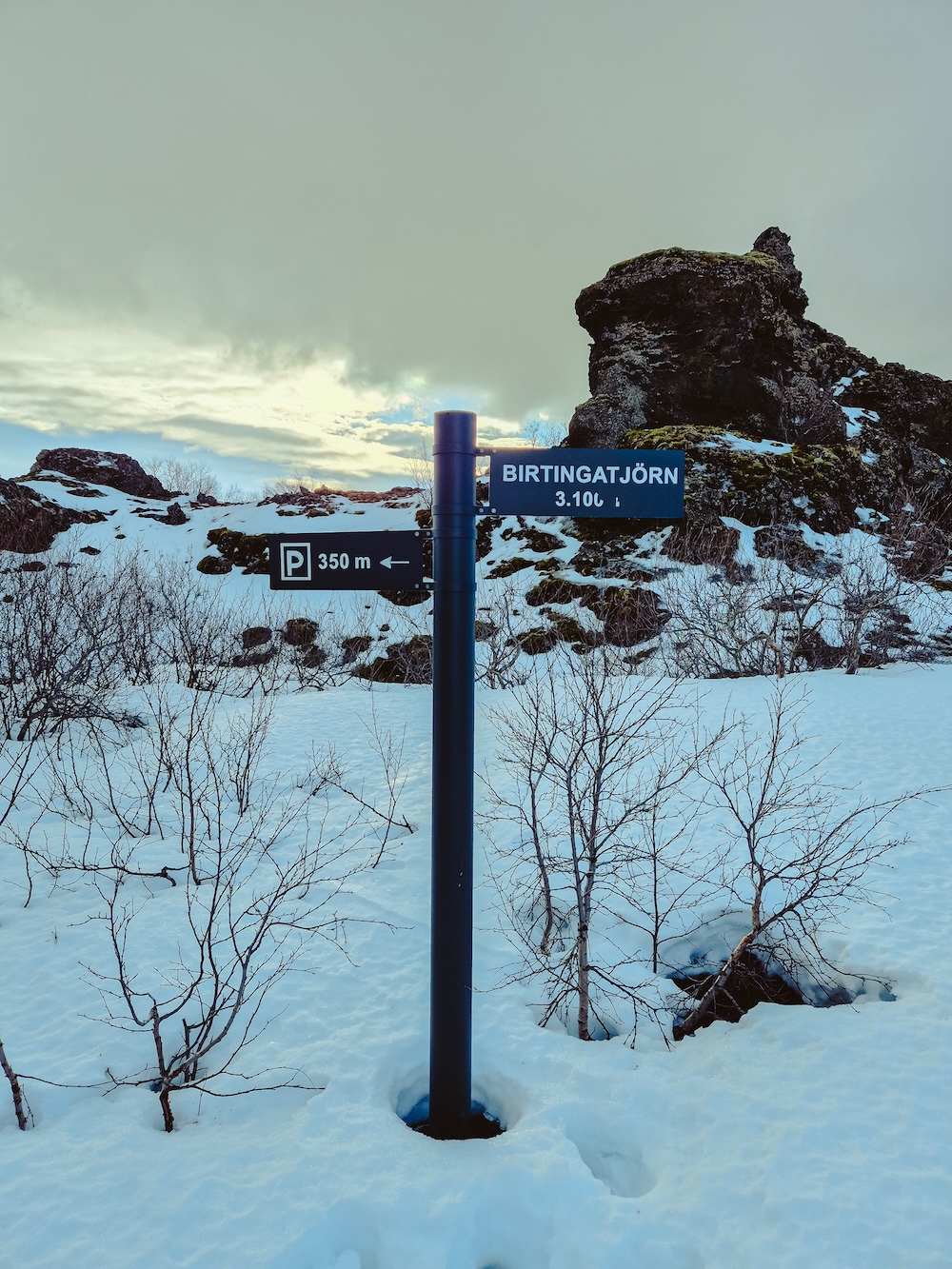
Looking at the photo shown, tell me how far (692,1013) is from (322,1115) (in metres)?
2.12

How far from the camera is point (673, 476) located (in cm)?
264

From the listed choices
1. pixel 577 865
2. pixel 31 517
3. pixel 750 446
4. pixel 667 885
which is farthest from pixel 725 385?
pixel 31 517

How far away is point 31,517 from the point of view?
30.9 meters

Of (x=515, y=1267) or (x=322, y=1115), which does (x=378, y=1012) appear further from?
(x=515, y=1267)

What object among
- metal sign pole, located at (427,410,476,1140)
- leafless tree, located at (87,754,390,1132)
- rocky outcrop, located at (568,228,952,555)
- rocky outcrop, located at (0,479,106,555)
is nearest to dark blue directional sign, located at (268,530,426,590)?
metal sign pole, located at (427,410,476,1140)

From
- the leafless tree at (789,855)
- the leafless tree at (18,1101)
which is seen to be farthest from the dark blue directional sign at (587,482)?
the leafless tree at (18,1101)

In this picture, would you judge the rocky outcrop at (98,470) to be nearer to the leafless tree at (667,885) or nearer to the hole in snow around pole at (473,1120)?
the leafless tree at (667,885)

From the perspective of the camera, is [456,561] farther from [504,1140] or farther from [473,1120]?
[473,1120]

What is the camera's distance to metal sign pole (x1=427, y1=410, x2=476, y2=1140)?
2.68m

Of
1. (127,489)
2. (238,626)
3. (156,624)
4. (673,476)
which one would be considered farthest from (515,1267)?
(127,489)

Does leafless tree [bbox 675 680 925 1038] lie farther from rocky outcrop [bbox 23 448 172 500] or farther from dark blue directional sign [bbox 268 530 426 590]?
rocky outcrop [bbox 23 448 172 500]

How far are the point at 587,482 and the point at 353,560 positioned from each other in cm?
97

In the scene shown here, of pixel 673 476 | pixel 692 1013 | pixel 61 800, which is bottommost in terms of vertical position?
pixel 692 1013

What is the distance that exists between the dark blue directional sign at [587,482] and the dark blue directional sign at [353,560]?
416 millimetres
